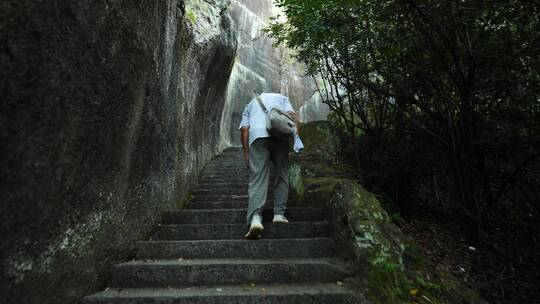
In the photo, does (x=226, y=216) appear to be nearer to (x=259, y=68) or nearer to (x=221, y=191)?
(x=221, y=191)

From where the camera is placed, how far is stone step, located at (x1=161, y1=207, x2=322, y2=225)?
3967 mm

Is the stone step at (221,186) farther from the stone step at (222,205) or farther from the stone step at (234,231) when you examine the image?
the stone step at (234,231)

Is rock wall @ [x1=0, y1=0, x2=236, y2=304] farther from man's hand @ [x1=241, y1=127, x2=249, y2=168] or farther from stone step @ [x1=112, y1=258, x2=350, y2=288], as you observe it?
man's hand @ [x1=241, y1=127, x2=249, y2=168]

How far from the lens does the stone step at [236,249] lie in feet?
10.2

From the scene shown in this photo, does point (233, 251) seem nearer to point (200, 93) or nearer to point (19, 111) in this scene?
point (19, 111)

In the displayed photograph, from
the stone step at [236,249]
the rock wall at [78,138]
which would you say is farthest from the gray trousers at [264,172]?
the rock wall at [78,138]

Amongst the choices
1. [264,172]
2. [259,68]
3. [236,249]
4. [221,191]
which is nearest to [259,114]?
[264,172]

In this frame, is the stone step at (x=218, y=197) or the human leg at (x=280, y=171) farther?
the stone step at (x=218, y=197)

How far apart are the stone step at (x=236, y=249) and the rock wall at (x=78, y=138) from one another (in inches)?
11.0

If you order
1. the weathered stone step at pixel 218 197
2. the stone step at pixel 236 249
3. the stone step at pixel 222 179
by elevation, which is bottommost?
the stone step at pixel 236 249

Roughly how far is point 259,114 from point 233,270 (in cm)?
178

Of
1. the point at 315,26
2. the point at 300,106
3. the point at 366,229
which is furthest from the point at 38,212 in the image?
the point at 300,106

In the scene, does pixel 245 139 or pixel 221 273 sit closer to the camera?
pixel 221 273

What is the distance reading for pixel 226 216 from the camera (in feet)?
13.3
